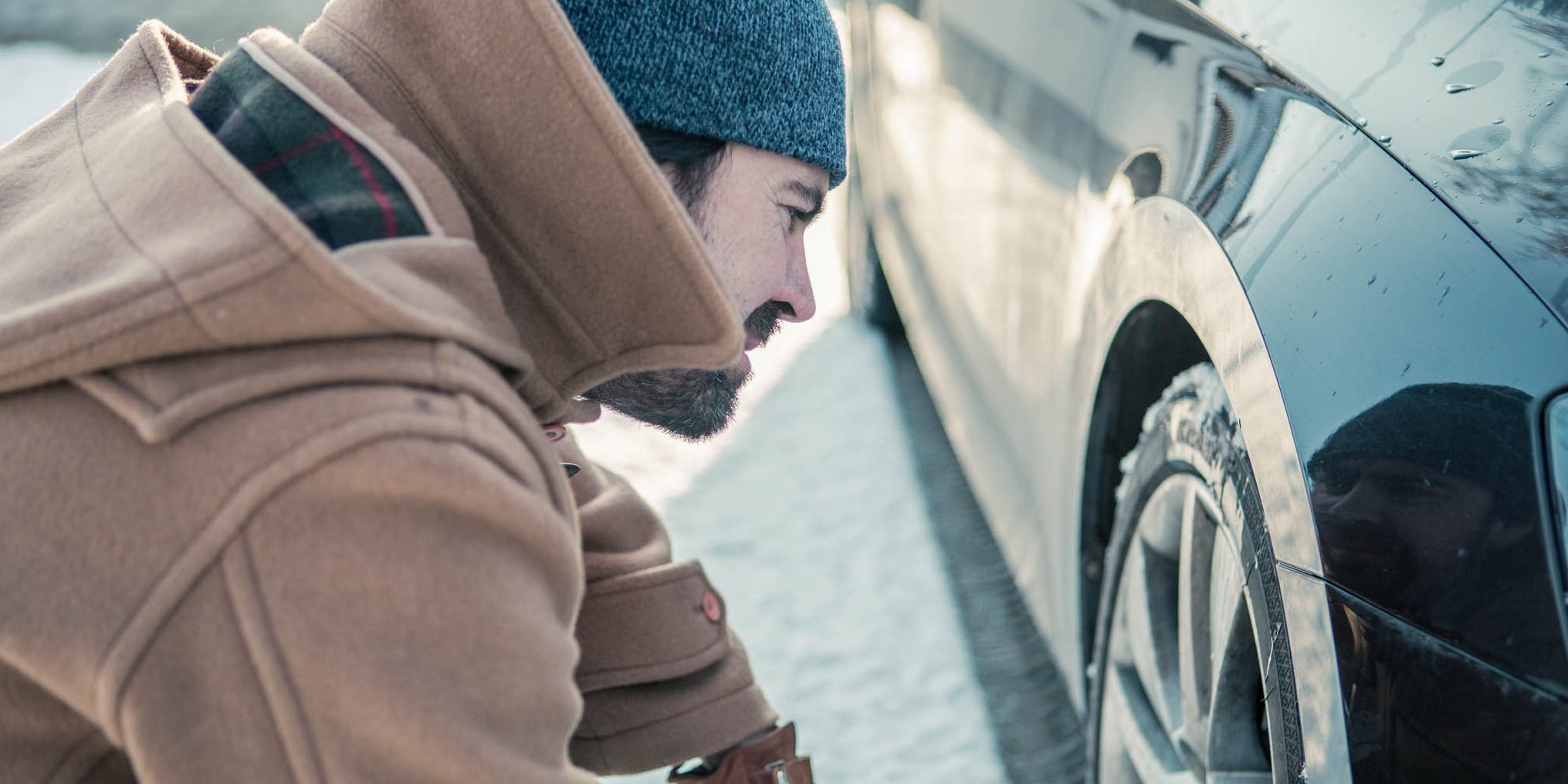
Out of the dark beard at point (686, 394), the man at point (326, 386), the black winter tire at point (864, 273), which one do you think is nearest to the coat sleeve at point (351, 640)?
the man at point (326, 386)

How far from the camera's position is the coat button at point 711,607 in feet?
5.13

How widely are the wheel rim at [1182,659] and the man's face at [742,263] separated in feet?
1.54

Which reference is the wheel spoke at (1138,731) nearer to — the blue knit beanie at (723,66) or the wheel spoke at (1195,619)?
the wheel spoke at (1195,619)

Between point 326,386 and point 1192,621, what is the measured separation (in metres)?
0.93

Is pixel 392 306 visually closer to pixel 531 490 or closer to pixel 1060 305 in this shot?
pixel 531 490

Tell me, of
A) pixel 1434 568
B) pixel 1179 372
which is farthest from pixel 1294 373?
pixel 1179 372

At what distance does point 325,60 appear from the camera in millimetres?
1030

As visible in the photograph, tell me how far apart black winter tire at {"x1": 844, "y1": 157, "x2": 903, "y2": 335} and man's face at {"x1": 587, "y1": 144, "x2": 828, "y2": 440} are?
6.76 feet

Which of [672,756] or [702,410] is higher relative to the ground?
[702,410]

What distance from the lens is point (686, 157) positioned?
1226mm

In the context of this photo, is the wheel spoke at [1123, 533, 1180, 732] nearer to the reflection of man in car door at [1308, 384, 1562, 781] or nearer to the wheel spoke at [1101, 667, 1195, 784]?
the wheel spoke at [1101, 667, 1195, 784]

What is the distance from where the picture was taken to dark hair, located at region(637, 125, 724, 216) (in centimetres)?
120

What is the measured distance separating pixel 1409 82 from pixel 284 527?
89 cm

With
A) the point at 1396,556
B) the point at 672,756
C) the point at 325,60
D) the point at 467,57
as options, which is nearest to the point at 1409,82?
the point at 1396,556
